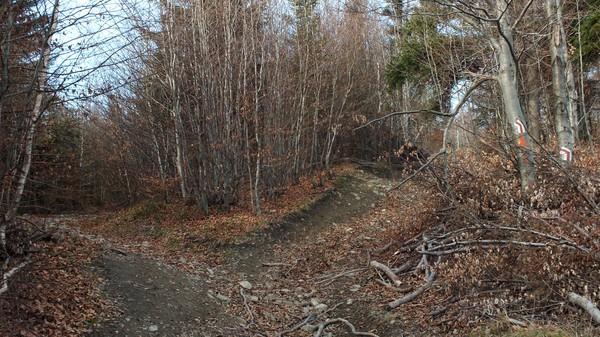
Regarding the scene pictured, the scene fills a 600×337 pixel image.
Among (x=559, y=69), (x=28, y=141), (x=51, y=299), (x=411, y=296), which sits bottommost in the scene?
(x=411, y=296)

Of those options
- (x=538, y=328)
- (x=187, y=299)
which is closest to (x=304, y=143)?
(x=187, y=299)

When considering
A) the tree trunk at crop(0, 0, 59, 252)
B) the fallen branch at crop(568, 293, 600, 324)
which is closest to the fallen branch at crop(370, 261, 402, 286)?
the fallen branch at crop(568, 293, 600, 324)

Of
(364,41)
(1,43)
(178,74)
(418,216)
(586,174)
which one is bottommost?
(418,216)

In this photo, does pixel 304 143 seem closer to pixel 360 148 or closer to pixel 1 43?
pixel 360 148

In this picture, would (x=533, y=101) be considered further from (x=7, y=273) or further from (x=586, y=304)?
(x=7, y=273)

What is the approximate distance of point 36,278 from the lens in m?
5.37

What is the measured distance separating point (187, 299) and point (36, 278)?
207 centimetres

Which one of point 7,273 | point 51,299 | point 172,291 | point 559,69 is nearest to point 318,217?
point 172,291

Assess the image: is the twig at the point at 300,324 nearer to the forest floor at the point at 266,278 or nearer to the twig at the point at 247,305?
the forest floor at the point at 266,278

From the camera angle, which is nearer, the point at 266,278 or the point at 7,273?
the point at 7,273

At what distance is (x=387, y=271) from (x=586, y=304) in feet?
11.1

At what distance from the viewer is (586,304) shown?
4.38 meters

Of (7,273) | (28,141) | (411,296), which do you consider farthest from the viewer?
(411,296)

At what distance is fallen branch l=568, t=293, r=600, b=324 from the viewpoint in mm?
4184
